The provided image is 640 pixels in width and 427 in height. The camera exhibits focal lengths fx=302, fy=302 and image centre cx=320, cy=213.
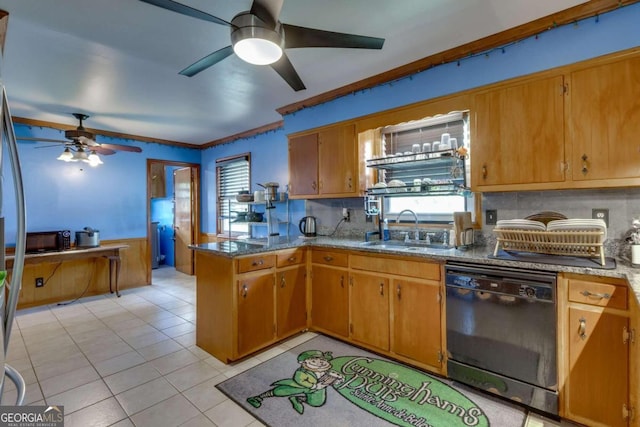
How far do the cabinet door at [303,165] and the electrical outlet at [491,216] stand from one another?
5.72ft

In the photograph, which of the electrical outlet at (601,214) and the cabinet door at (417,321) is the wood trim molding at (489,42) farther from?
the cabinet door at (417,321)

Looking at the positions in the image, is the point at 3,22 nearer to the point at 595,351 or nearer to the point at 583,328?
the point at 583,328

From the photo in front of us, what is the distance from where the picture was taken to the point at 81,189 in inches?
181

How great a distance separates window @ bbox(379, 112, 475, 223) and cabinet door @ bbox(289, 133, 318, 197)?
0.77 meters

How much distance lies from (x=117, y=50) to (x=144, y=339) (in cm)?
268

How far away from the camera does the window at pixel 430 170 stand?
8.93 feet

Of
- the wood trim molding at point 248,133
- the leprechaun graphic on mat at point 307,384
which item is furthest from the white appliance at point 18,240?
the wood trim molding at point 248,133

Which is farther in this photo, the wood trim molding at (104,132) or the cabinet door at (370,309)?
the wood trim molding at (104,132)

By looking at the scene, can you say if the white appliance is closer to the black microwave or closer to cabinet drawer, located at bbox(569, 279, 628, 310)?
cabinet drawer, located at bbox(569, 279, 628, 310)

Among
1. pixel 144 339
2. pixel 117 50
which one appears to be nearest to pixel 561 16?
pixel 117 50

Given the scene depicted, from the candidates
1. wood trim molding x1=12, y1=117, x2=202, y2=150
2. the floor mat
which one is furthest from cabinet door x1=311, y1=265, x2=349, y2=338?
wood trim molding x1=12, y1=117, x2=202, y2=150

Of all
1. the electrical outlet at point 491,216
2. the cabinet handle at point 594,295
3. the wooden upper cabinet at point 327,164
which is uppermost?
the wooden upper cabinet at point 327,164

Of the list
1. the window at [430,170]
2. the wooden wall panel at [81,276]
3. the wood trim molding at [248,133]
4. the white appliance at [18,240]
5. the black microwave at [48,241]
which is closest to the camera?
the white appliance at [18,240]

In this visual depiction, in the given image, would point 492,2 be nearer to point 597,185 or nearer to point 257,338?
point 597,185
